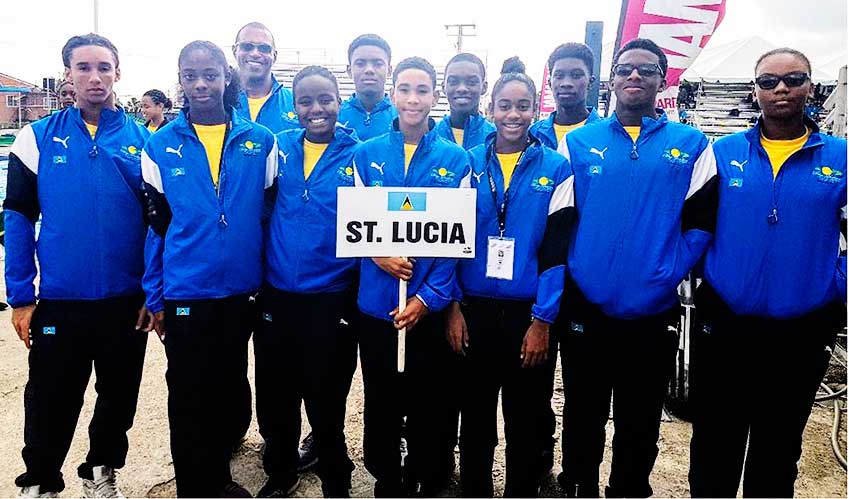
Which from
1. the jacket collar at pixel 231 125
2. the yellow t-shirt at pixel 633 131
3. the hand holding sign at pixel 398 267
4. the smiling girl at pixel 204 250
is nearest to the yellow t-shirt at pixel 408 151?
the hand holding sign at pixel 398 267

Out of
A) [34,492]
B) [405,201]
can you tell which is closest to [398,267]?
[405,201]

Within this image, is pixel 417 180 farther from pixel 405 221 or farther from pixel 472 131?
pixel 472 131

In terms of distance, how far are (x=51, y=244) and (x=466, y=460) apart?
2.38 meters

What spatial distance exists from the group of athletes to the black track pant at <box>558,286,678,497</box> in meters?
0.01

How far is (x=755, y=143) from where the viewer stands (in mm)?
2725

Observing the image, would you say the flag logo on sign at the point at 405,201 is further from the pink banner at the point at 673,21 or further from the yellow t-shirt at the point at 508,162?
the pink banner at the point at 673,21

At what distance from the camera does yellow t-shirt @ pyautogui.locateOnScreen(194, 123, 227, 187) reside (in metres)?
2.94

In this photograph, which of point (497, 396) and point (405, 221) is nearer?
point (405, 221)

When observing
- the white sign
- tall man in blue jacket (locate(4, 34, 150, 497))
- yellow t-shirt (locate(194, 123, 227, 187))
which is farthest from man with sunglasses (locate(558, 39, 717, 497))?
tall man in blue jacket (locate(4, 34, 150, 497))

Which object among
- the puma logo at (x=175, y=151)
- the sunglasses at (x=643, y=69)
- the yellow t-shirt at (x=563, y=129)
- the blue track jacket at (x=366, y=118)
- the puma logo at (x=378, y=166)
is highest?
the sunglasses at (x=643, y=69)

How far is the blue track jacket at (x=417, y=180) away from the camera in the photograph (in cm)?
288

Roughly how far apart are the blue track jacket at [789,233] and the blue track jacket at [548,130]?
132 cm

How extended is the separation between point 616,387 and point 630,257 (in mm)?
662

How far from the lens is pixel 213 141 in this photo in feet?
9.81
